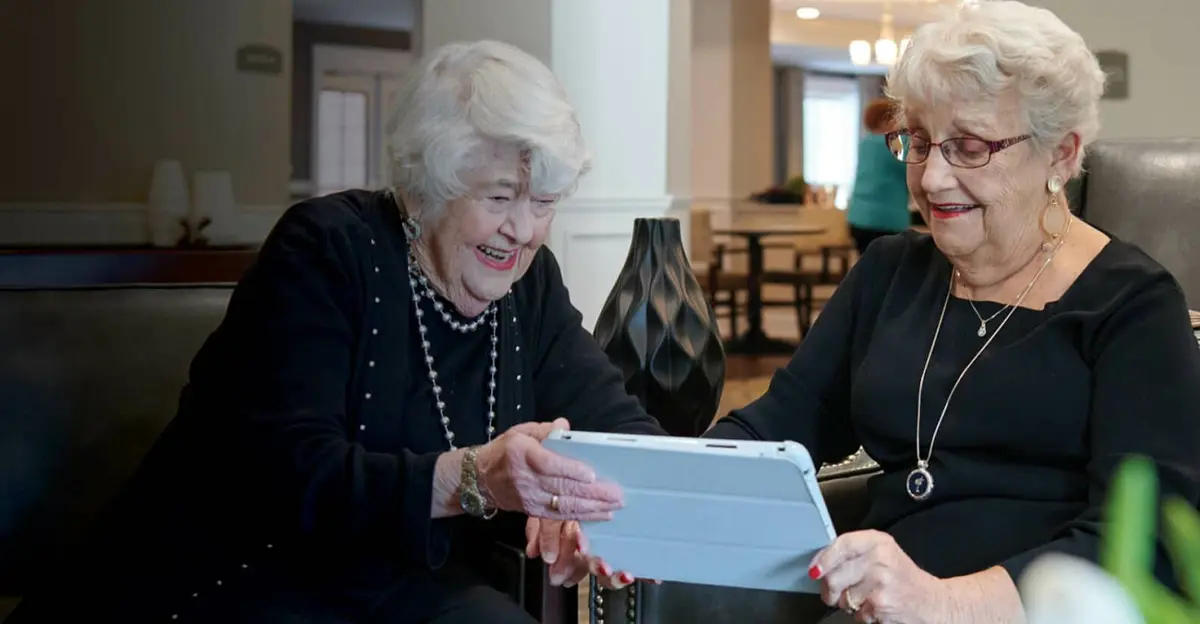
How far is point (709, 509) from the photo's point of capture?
1230 millimetres

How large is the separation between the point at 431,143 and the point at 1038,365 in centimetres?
76

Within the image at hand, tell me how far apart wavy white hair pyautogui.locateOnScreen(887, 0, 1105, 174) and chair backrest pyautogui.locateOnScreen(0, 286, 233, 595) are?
3.68ft

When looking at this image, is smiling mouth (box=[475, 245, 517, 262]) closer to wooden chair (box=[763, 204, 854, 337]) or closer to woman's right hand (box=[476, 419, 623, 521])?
woman's right hand (box=[476, 419, 623, 521])

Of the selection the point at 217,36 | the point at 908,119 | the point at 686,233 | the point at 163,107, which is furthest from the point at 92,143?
the point at 908,119

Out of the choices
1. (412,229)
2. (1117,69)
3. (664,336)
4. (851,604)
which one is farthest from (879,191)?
(851,604)

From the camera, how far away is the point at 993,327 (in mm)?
1553

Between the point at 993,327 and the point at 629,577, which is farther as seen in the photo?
the point at 993,327

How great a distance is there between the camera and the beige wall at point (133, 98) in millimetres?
Answer: 5000

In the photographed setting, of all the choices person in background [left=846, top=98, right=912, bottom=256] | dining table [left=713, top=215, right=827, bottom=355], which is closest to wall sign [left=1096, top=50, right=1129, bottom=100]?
→ person in background [left=846, top=98, right=912, bottom=256]

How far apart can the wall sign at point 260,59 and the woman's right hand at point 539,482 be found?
4.61 meters

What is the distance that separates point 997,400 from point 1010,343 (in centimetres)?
7

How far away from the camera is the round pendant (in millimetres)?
1547

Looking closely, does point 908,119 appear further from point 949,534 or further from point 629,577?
point 629,577

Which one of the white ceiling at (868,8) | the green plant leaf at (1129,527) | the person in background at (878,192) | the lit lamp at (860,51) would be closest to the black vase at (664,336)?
the green plant leaf at (1129,527)
